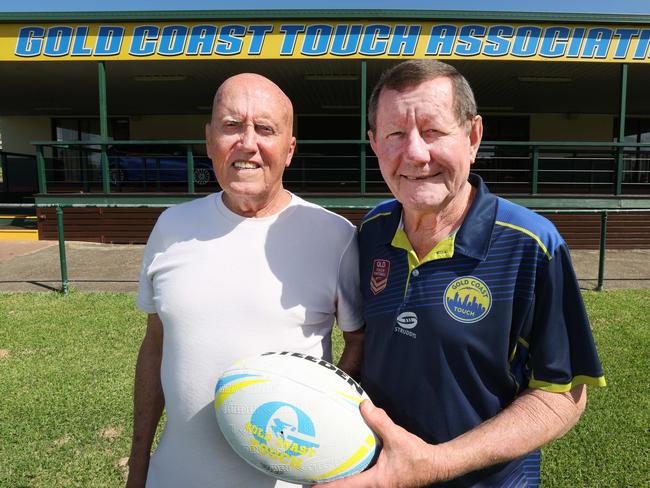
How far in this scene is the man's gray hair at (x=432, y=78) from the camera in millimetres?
1321

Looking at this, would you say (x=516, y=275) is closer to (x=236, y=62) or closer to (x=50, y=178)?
(x=236, y=62)

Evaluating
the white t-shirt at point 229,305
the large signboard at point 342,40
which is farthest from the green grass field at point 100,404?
the large signboard at point 342,40

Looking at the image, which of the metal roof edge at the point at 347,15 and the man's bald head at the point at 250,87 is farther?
the metal roof edge at the point at 347,15

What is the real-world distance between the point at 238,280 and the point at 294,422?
0.46 m

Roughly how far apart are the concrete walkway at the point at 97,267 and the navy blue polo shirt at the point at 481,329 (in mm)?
5939

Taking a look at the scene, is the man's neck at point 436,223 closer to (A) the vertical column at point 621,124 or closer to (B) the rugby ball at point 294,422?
(B) the rugby ball at point 294,422

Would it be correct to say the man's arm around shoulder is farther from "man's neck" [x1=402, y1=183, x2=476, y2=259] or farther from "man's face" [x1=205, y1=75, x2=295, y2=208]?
"man's neck" [x1=402, y1=183, x2=476, y2=259]

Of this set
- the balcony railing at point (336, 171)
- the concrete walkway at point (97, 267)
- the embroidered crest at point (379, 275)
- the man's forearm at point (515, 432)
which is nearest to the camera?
the man's forearm at point (515, 432)

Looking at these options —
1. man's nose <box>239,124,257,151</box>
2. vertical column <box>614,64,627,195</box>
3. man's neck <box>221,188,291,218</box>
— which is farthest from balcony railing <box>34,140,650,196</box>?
man's nose <box>239,124,257,151</box>

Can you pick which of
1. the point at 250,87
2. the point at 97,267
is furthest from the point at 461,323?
the point at 97,267

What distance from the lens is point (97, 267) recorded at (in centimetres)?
798

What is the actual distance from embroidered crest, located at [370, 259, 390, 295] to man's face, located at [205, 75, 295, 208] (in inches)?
16.9

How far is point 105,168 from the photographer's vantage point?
32.5ft

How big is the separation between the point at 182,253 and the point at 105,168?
9283 millimetres
